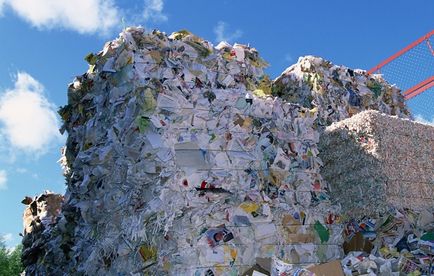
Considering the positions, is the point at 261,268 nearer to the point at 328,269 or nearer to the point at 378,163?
the point at 328,269

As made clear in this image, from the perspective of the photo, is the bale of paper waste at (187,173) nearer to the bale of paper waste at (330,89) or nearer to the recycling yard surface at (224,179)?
the recycling yard surface at (224,179)

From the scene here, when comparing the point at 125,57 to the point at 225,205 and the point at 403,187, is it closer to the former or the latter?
the point at 225,205

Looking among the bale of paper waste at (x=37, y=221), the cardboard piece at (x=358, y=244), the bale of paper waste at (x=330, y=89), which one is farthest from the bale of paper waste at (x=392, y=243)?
the bale of paper waste at (x=37, y=221)

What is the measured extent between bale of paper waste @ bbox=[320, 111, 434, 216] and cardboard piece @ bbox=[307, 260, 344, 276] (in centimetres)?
98

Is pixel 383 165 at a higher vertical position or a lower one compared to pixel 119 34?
lower

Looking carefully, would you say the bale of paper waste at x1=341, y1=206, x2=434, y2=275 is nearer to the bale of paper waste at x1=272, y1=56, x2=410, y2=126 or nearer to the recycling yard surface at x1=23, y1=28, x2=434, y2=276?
the recycling yard surface at x1=23, y1=28, x2=434, y2=276

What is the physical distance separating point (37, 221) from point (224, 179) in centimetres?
428

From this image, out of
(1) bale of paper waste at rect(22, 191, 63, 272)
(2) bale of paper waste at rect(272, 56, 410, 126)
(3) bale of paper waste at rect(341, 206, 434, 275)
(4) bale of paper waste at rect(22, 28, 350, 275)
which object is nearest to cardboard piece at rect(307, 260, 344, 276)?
(3) bale of paper waste at rect(341, 206, 434, 275)

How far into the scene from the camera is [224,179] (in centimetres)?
462

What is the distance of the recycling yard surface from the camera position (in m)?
4.38

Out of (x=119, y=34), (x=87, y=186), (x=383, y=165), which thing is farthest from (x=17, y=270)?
(x=383, y=165)

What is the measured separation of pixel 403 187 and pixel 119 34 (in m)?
3.47

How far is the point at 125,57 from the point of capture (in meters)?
5.28

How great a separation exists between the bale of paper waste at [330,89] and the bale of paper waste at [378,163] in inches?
27.9
